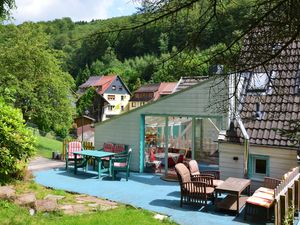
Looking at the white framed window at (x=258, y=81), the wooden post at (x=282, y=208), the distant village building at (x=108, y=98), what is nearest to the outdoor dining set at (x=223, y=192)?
the wooden post at (x=282, y=208)

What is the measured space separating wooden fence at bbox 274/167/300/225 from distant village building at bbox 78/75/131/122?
171ft

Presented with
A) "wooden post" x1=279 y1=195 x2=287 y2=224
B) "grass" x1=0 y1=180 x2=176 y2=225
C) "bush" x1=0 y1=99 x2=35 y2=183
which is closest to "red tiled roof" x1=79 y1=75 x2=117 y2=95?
"bush" x1=0 y1=99 x2=35 y2=183

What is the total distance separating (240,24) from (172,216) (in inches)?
252

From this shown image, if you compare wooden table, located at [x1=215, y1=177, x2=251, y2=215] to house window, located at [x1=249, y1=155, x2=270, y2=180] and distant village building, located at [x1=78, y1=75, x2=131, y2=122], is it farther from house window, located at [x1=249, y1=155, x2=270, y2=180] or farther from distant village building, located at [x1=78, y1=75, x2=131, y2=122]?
distant village building, located at [x1=78, y1=75, x2=131, y2=122]

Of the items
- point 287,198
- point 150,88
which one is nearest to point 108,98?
point 150,88

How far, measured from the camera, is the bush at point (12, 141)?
9594 mm

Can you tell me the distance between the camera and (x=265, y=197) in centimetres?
898

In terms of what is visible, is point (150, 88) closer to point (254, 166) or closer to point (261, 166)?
point (254, 166)

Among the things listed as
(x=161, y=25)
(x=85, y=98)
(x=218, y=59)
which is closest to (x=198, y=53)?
(x=218, y=59)

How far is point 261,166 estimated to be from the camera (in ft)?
38.3

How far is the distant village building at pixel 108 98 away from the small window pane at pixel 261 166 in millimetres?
49704

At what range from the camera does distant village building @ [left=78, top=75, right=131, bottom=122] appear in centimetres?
6116

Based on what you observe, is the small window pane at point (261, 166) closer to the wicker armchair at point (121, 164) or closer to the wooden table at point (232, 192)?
the wooden table at point (232, 192)

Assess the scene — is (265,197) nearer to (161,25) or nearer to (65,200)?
(65,200)
